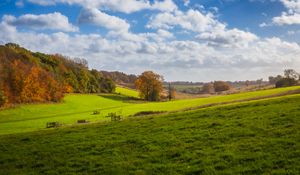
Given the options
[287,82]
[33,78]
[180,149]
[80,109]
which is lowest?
[80,109]

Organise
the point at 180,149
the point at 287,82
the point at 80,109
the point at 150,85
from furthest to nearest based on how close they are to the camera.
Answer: the point at 150,85 < the point at 287,82 < the point at 80,109 < the point at 180,149

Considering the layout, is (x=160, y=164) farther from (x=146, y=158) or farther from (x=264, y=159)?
(x=264, y=159)

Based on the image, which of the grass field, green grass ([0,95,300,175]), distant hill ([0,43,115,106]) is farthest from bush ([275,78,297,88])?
green grass ([0,95,300,175])

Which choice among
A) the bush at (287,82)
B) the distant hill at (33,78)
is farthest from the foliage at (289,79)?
the distant hill at (33,78)

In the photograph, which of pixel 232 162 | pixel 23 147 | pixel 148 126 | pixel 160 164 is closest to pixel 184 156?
pixel 160 164

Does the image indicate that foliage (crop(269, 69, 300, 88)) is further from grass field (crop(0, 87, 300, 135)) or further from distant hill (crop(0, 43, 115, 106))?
distant hill (crop(0, 43, 115, 106))

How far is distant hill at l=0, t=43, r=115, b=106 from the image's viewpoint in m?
90.6

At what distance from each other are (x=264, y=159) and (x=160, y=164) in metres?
5.27

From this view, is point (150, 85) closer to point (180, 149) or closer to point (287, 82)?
point (287, 82)

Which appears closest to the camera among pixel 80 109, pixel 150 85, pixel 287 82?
pixel 80 109

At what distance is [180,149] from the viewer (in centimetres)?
1942

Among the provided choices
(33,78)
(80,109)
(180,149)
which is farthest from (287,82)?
(180,149)

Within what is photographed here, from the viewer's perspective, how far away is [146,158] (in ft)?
61.3

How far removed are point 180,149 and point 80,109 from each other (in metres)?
80.5
